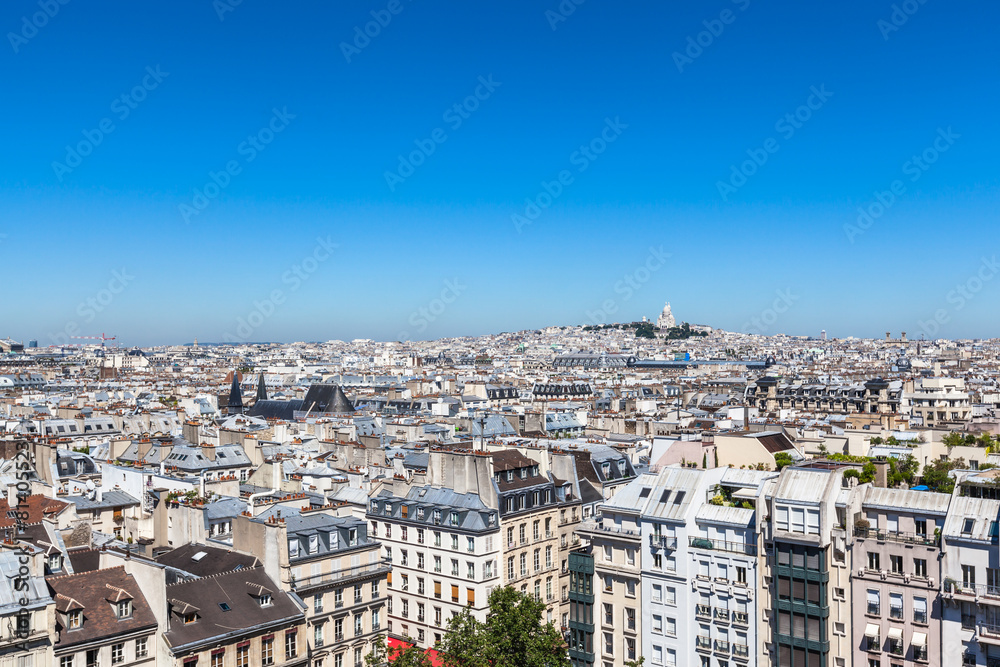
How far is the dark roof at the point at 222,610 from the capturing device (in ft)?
95.3

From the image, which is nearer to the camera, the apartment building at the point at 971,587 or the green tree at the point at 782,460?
the apartment building at the point at 971,587

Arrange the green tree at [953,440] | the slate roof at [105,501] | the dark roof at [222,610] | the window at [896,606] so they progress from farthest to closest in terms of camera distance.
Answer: the green tree at [953,440] < the slate roof at [105,501] < the dark roof at [222,610] < the window at [896,606]

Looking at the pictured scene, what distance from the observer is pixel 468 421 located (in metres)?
87.6

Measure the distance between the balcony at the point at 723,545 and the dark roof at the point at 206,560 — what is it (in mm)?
16076

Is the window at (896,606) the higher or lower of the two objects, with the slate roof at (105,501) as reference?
lower

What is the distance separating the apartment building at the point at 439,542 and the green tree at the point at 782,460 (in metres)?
12.3

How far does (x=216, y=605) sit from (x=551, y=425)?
53.2 m

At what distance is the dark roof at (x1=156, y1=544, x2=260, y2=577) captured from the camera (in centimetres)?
3369

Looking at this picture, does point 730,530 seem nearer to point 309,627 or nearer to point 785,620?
point 785,620

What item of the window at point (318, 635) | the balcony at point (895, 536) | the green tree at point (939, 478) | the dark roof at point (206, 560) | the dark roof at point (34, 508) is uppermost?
the green tree at point (939, 478)

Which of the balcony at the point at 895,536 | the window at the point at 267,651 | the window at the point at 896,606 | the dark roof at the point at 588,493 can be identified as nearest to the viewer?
the balcony at the point at 895,536

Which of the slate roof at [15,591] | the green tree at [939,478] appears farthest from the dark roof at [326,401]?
the slate roof at [15,591]

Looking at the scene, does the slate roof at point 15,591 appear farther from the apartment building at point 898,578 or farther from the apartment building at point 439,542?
the apartment building at point 898,578

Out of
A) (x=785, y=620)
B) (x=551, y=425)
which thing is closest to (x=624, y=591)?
(x=785, y=620)
